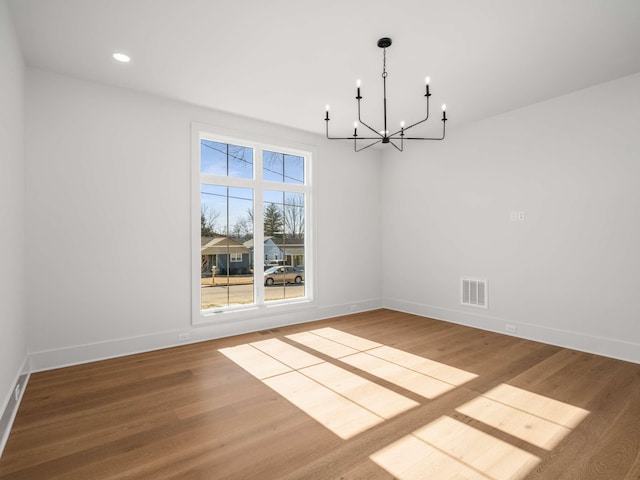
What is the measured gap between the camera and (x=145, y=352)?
363 cm

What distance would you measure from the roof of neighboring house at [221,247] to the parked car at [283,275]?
52 centimetres

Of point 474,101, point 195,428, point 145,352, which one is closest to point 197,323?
point 145,352

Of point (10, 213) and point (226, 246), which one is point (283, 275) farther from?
point (10, 213)

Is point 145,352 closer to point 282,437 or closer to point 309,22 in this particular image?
point 282,437

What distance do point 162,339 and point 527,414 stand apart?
357 centimetres

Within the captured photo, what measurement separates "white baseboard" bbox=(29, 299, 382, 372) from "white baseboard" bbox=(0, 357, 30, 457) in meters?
0.28

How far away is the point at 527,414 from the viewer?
2318 mm

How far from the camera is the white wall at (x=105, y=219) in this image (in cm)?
316

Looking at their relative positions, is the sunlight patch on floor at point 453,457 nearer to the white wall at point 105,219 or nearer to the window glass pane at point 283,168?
the white wall at point 105,219

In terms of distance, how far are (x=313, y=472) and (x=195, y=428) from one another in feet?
2.92

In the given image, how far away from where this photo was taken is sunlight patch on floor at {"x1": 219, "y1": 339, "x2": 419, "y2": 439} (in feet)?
7.50

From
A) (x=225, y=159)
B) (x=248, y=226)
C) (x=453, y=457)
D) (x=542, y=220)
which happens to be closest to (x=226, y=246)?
(x=248, y=226)

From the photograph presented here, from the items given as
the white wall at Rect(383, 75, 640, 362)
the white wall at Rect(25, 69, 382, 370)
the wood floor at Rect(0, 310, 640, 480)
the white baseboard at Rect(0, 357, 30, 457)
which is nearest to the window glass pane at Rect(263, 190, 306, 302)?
the white wall at Rect(25, 69, 382, 370)

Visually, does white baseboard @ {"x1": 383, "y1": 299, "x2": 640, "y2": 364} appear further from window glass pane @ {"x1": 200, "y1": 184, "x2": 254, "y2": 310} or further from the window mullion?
window glass pane @ {"x1": 200, "y1": 184, "x2": 254, "y2": 310}
